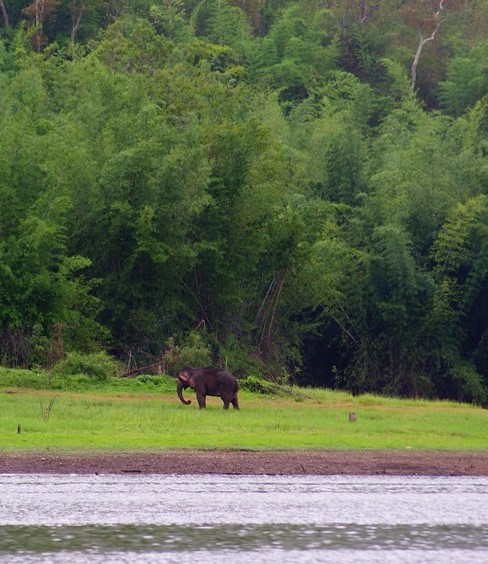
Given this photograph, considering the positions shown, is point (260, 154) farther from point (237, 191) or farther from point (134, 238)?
point (134, 238)

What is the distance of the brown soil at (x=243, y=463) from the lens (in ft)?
58.7

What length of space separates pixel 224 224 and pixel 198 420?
16140 mm

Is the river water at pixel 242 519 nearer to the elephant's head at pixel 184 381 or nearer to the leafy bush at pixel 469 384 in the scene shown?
the elephant's head at pixel 184 381

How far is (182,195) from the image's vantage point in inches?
1459

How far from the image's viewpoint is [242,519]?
14.6 m

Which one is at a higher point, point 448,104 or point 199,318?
point 448,104

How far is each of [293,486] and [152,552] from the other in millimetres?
4909

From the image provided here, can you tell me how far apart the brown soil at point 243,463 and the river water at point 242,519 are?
0.42 m

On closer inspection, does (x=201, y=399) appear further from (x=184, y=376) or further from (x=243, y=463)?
(x=243, y=463)

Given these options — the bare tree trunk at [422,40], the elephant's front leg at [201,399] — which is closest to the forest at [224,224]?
the elephant's front leg at [201,399]

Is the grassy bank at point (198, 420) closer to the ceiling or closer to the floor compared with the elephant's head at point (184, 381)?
closer to the floor

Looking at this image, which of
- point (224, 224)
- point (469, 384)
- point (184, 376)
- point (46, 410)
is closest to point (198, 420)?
point (184, 376)

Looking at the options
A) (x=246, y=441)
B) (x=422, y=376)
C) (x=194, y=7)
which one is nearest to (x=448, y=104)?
(x=194, y=7)

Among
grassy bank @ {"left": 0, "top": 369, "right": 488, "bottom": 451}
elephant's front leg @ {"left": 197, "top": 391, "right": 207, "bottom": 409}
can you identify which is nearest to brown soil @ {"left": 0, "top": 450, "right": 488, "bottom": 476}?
grassy bank @ {"left": 0, "top": 369, "right": 488, "bottom": 451}
